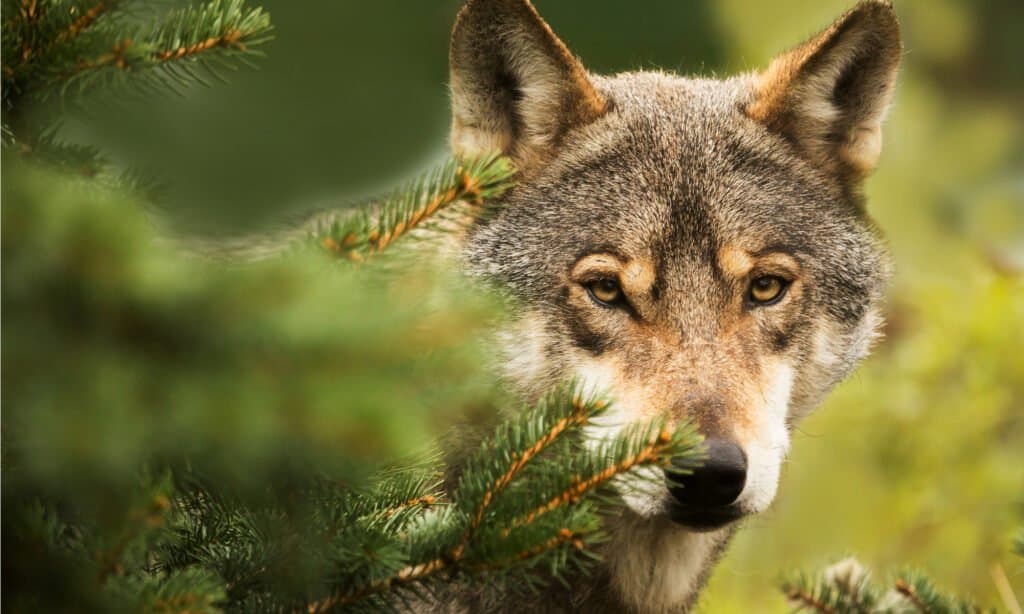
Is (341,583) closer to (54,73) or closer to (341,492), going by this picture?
(341,492)

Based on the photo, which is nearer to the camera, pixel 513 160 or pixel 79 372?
pixel 79 372

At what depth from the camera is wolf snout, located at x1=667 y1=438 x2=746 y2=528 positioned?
2777mm

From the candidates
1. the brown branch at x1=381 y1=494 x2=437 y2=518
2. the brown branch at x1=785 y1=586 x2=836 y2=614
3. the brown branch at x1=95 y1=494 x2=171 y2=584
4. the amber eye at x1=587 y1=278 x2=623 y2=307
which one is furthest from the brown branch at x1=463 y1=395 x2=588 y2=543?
the amber eye at x1=587 y1=278 x2=623 y2=307

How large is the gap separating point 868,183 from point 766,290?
5268 millimetres

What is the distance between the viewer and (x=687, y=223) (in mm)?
3502

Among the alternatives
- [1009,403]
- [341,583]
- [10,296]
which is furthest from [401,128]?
[10,296]

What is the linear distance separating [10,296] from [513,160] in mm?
2667

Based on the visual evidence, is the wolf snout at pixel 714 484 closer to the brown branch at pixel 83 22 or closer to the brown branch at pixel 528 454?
the brown branch at pixel 528 454

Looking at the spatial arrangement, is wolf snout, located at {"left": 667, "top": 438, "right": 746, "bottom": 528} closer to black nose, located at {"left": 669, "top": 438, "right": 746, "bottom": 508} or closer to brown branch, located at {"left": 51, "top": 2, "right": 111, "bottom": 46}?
black nose, located at {"left": 669, "top": 438, "right": 746, "bottom": 508}

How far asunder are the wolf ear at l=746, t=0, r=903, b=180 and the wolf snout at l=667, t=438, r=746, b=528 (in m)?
1.56

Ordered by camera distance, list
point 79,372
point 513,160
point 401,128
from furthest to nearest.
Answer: point 401,128 < point 513,160 < point 79,372

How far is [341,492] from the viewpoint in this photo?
181 centimetres

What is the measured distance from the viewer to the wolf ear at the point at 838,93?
386 centimetres

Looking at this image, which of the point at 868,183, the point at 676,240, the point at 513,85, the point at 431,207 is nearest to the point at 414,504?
the point at 431,207
